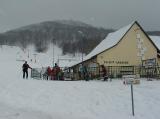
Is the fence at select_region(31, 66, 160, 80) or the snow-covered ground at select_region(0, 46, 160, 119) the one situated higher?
the fence at select_region(31, 66, 160, 80)

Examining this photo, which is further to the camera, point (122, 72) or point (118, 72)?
point (122, 72)

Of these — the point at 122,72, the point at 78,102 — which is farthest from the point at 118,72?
the point at 78,102

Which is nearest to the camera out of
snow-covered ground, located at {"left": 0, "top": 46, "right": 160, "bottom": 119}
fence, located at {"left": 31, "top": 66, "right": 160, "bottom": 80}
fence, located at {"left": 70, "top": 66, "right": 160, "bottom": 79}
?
snow-covered ground, located at {"left": 0, "top": 46, "right": 160, "bottom": 119}

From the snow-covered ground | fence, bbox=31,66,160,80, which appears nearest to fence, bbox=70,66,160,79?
fence, bbox=31,66,160,80

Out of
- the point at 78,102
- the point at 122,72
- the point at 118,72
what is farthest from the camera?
the point at 122,72

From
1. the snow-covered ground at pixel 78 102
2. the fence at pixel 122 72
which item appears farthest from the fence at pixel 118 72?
the snow-covered ground at pixel 78 102

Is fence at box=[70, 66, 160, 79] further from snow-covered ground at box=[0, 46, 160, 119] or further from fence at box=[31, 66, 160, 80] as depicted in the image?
snow-covered ground at box=[0, 46, 160, 119]

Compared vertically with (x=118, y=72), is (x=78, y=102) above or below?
below

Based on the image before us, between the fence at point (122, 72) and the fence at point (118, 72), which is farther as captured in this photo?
the fence at point (118, 72)

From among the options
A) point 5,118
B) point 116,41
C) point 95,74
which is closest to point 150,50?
point 116,41

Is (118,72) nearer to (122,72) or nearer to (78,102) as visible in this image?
(122,72)

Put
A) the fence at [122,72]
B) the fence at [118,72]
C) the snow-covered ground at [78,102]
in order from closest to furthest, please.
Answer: the snow-covered ground at [78,102]
the fence at [122,72]
the fence at [118,72]

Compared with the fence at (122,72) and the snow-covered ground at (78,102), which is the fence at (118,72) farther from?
the snow-covered ground at (78,102)

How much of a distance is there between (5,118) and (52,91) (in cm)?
715
